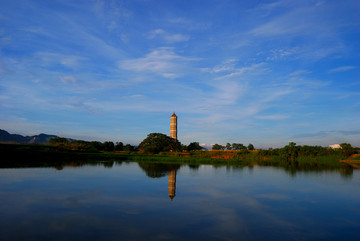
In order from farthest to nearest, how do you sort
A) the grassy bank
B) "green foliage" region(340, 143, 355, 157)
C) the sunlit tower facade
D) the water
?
the sunlit tower facade, "green foliage" region(340, 143, 355, 157), the grassy bank, the water

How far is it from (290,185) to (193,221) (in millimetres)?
13981

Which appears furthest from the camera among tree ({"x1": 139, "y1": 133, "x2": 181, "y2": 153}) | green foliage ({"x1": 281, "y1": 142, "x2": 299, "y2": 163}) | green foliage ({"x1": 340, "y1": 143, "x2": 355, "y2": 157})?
tree ({"x1": 139, "y1": 133, "x2": 181, "y2": 153})

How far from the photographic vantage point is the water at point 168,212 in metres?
8.84

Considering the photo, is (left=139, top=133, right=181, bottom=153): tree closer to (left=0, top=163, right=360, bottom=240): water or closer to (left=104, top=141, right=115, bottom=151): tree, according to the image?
(left=104, top=141, right=115, bottom=151): tree

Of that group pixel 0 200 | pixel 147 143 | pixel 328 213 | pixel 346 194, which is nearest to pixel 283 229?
pixel 328 213

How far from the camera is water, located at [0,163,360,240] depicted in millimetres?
8844

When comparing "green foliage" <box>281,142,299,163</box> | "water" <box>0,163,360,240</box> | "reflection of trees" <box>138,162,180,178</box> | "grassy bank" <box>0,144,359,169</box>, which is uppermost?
"green foliage" <box>281,142,299,163</box>

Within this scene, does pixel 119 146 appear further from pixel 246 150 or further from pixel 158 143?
pixel 246 150

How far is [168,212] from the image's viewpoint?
11.5m

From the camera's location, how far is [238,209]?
12.6 metres

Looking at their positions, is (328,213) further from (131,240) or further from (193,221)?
(131,240)

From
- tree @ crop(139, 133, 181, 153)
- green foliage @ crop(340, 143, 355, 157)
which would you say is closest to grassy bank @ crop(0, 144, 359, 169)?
green foliage @ crop(340, 143, 355, 157)

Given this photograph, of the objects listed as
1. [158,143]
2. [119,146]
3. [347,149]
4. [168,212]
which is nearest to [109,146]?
[119,146]

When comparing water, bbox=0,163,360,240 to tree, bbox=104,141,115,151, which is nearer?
water, bbox=0,163,360,240
